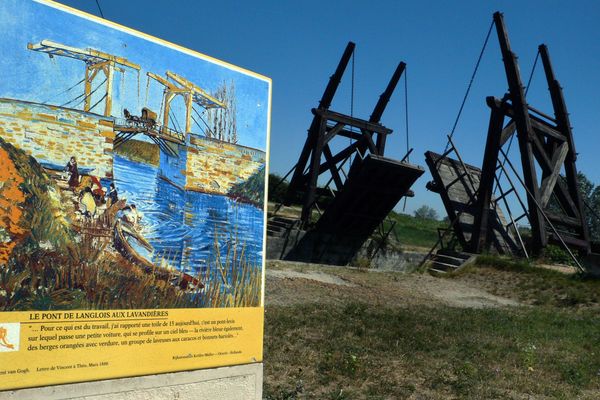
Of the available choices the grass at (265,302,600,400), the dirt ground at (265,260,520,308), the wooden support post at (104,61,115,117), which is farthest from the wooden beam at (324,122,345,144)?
the wooden support post at (104,61,115,117)

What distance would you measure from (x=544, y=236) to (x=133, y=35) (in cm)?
1214

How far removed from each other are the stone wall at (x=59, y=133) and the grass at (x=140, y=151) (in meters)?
0.08

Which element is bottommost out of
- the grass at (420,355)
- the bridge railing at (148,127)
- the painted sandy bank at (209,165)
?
the grass at (420,355)

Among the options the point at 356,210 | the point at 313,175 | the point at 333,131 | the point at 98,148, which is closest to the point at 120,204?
the point at 98,148

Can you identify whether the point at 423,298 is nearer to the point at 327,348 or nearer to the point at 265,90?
the point at 327,348

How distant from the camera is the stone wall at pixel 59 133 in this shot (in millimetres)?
2803

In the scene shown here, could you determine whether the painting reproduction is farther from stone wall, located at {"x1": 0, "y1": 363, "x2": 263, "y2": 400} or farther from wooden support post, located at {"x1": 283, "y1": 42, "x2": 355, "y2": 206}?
wooden support post, located at {"x1": 283, "y1": 42, "x2": 355, "y2": 206}

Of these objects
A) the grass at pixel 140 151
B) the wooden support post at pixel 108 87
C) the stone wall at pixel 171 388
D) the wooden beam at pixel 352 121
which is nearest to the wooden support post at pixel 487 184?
the wooden beam at pixel 352 121

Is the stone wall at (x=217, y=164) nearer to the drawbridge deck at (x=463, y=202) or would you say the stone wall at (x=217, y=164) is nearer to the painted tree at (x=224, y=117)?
the painted tree at (x=224, y=117)

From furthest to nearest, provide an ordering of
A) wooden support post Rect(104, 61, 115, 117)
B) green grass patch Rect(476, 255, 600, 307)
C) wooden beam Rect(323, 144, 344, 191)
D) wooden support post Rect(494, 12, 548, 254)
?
1. wooden beam Rect(323, 144, 344, 191)
2. wooden support post Rect(494, 12, 548, 254)
3. green grass patch Rect(476, 255, 600, 307)
4. wooden support post Rect(104, 61, 115, 117)

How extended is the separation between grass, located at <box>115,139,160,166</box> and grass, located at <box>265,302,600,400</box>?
2.35 meters

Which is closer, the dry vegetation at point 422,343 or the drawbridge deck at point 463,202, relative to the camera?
the dry vegetation at point 422,343

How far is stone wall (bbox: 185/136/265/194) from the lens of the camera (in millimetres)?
3539

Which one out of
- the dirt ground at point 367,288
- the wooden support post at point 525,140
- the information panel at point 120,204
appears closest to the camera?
the information panel at point 120,204
